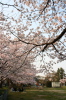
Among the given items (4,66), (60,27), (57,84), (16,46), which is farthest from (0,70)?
(57,84)

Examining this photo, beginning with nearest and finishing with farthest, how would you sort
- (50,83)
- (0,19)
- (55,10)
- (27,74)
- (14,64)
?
(55,10)
(0,19)
(14,64)
(27,74)
(50,83)

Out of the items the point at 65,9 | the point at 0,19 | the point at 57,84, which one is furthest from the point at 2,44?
the point at 57,84

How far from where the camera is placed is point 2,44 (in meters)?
10.1

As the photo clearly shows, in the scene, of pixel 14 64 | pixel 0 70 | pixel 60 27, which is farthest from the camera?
pixel 14 64

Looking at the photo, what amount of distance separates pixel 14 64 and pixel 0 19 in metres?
4.95

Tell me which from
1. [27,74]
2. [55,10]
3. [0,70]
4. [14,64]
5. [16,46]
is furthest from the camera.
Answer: [27,74]

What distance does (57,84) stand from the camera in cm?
4266

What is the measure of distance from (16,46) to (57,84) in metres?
35.1

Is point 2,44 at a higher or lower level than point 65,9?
lower

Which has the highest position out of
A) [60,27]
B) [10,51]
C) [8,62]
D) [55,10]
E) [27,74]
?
[55,10]

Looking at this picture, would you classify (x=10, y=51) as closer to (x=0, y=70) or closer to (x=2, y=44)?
(x=2, y=44)

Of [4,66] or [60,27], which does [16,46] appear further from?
[60,27]

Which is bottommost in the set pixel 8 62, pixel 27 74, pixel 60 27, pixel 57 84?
pixel 57 84

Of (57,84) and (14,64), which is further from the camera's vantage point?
(57,84)
